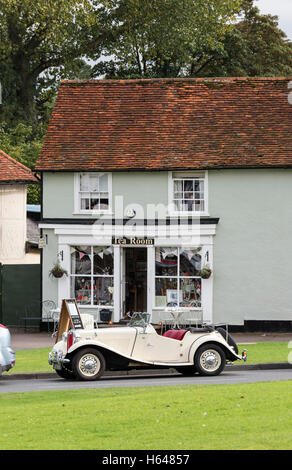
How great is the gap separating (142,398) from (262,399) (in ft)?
6.25

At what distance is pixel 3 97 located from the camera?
52281mm

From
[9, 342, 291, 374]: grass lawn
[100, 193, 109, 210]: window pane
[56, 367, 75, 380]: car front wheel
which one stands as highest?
[100, 193, 109, 210]: window pane

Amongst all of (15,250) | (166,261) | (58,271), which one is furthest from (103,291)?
(15,250)

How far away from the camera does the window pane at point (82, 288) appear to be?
30.8 metres

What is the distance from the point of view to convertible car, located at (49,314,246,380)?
18.4m

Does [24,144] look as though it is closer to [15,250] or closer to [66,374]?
[15,250]

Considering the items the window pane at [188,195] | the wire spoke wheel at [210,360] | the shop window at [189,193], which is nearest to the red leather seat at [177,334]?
the wire spoke wheel at [210,360]

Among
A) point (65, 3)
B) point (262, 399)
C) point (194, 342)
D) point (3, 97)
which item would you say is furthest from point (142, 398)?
point (3, 97)

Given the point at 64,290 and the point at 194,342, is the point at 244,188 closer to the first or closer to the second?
the point at 64,290

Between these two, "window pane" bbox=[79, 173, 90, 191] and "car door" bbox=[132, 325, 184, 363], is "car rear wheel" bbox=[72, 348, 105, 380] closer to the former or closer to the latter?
"car door" bbox=[132, 325, 184, 363]

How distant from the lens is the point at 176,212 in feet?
99.6

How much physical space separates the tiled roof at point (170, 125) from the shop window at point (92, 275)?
2768 millimetres

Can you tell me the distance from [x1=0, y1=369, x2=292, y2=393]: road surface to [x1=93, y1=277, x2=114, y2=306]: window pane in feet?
34.5

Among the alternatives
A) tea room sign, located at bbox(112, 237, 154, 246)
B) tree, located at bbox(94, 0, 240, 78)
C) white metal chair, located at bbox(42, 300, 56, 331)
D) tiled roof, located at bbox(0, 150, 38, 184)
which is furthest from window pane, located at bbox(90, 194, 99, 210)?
tree, located at bbox(94, 0, 240, 78)
